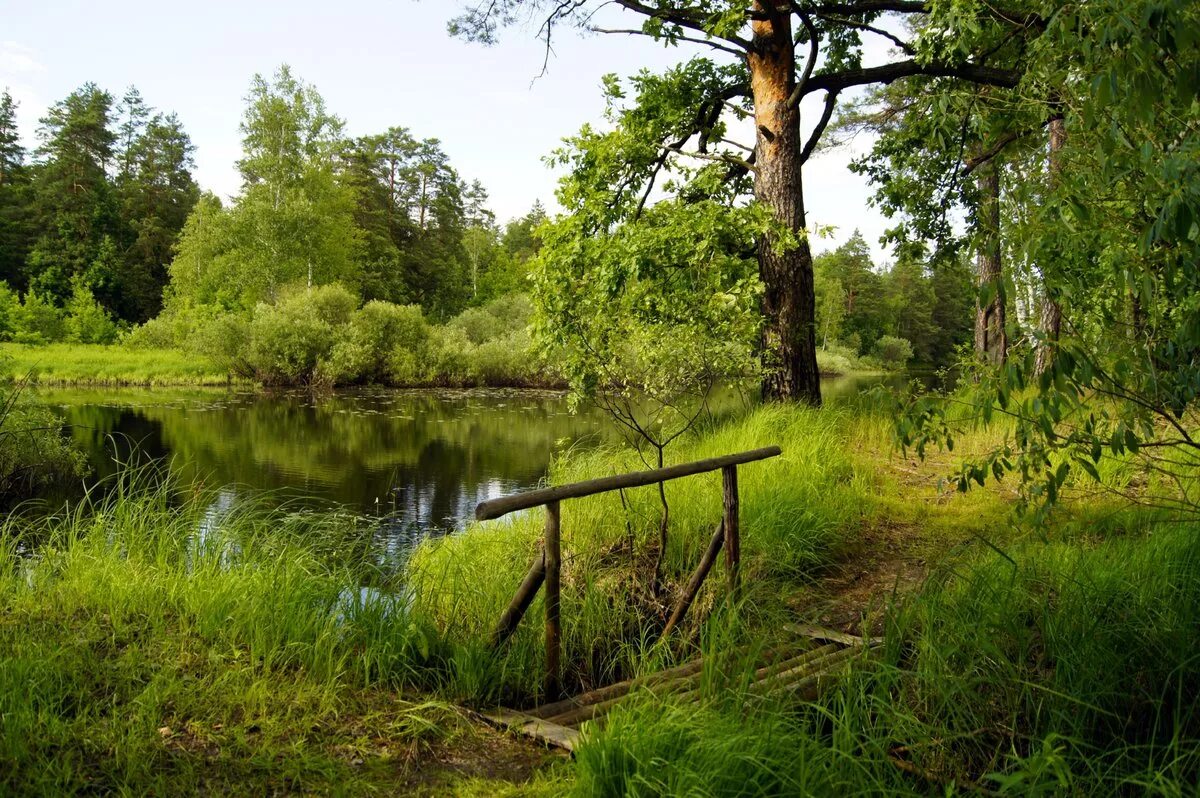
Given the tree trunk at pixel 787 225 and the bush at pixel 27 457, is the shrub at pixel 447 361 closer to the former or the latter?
the bush at pixel 27 457

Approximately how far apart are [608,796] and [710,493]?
12.9 ft

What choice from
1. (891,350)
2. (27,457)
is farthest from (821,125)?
(891,350)

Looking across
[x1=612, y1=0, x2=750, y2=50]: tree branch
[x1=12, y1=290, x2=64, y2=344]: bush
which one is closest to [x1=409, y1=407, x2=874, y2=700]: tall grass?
[x1=612, y1=0, x2=750, y2=50]: tree branch

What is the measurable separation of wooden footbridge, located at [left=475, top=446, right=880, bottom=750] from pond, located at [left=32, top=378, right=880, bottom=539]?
9.78ft

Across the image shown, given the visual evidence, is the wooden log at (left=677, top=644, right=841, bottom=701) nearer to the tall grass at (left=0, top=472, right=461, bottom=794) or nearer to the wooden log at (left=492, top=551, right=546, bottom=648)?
the wooden log at (left=492, top=551, right=546, bottom=648)

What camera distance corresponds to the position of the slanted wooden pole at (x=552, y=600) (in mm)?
3693

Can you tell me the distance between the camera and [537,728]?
10.7 ft

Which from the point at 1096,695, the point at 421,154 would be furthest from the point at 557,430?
the point at 421,154

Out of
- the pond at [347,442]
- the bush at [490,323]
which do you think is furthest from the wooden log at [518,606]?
the bush at [490,323]

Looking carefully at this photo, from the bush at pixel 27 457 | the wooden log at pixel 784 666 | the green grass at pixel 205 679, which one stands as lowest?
the wooden log at pixel 784 666

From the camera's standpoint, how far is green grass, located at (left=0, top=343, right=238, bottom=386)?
29.1 metres

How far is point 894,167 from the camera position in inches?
435

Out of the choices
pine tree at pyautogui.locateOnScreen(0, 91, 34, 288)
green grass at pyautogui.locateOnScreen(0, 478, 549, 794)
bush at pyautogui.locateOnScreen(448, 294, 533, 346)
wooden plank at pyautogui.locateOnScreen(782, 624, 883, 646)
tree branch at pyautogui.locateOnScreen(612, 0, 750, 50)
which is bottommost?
wooden plank at pyautogui.locateOnScreen(782, 624, 883, 646)

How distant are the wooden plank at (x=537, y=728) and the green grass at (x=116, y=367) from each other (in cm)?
3022
